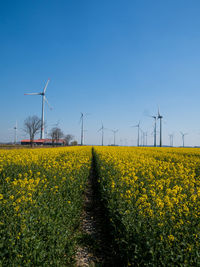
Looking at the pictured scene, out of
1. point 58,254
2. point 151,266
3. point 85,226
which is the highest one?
point 151,266

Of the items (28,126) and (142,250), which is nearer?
(142,250)

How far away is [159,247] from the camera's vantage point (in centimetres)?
257

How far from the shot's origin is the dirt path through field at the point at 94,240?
4.17 meters

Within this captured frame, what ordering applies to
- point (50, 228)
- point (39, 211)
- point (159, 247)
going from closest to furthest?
point (159, 247)
point (50, 228)
point (39, 211)

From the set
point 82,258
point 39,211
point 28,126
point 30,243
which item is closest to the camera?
point 30,243

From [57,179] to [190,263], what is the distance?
4.43 m

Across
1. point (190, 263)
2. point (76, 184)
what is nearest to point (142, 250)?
point (190, 263)

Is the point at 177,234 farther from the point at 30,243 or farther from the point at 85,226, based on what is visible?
the point at 85,226

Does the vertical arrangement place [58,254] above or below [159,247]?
below

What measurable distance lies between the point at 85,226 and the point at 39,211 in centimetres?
302

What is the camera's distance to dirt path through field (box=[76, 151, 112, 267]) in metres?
4.17

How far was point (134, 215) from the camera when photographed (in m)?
3.61

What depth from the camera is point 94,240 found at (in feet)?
16.4

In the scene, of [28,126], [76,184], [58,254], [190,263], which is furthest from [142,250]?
[28,126]
